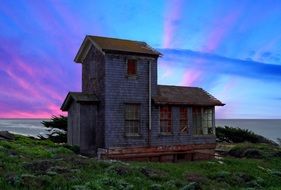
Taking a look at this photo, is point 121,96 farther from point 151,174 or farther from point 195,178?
point 151,174

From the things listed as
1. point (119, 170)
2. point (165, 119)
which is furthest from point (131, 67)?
point (119, 170)

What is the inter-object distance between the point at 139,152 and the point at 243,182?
9.66 metres

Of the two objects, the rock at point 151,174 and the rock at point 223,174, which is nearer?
the rock at point 151,174

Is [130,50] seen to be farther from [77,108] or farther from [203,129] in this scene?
[203,129]

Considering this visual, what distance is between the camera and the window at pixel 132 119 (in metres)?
30.0

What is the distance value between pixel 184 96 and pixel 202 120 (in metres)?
2.49

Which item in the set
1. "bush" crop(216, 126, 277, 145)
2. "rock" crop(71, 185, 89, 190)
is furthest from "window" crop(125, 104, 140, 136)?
"bush" crop(216, 126, 277, 145)

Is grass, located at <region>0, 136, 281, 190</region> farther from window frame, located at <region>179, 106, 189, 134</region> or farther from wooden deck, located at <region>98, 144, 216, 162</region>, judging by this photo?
window frame, located at <region>179, 106, 189, 134</region>

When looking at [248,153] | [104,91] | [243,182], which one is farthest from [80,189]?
[248,153]

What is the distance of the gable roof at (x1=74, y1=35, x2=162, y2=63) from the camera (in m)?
29.6

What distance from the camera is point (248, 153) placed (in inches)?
1437

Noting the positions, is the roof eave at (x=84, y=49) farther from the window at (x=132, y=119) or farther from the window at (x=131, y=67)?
the window at (x=132, y=119)

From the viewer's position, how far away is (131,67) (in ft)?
99.5

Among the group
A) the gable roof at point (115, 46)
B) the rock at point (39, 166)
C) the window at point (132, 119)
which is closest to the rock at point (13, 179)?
the rock at point (39, 166)
